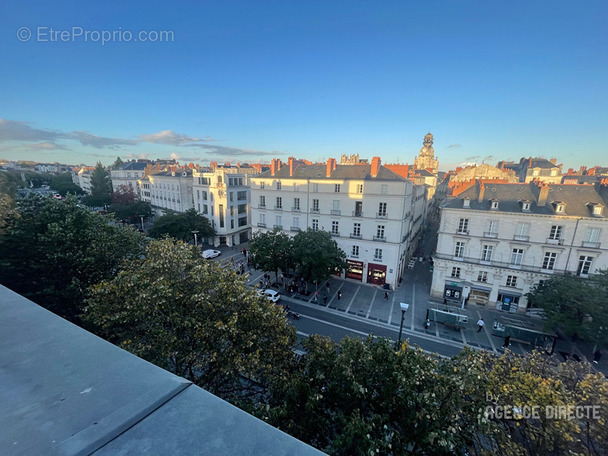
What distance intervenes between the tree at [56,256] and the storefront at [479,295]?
109 ft

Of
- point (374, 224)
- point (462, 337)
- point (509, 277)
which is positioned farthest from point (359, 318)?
point (509, 277)

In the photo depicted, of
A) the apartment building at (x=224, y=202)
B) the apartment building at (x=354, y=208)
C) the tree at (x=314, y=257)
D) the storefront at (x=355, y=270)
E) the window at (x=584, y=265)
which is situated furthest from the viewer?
the apartment building at (x=224, y=202)

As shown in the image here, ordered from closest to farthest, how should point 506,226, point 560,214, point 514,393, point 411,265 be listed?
point 514,393 → point 560,214 → point 506,226 → point 411,265

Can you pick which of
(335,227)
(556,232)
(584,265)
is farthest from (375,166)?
(584,265)

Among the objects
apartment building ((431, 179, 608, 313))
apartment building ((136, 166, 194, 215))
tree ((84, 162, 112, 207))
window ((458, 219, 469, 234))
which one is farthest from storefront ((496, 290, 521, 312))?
tree ((84, 162, 112, 207))

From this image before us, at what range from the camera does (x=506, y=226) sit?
28.2 metres

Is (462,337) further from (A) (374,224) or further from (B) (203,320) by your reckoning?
(B) (203,320)

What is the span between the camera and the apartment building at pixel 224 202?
1842 inches

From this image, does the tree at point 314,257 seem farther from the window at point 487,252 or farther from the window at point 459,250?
the window at point 487,252

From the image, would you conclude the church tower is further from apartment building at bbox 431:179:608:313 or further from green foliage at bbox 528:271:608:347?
green foliage at bbox 528:271:608:347

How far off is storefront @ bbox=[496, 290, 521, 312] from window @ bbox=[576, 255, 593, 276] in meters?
5.48

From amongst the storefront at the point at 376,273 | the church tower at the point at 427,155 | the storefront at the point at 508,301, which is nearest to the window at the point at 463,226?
the storefront at the point at 508,301

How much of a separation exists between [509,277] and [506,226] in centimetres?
536

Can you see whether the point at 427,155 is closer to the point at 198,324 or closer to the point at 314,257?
the point at 314,257
